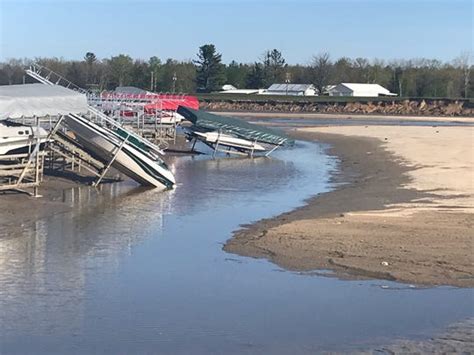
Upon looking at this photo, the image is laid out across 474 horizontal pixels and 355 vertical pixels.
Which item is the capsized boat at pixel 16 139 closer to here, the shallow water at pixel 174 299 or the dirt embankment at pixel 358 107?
the shallow water at pixel 174 299

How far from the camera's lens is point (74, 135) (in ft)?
95.8

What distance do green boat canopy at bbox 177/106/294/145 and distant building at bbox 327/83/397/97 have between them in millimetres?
114012

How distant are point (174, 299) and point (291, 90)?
151m

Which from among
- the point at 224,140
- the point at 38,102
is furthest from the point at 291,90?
the point at 38,102

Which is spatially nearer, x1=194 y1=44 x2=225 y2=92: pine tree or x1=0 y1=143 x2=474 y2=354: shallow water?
x1=0 y1=143 x2=474 y2=354: shallow water

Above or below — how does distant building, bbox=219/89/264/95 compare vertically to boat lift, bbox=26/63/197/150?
above

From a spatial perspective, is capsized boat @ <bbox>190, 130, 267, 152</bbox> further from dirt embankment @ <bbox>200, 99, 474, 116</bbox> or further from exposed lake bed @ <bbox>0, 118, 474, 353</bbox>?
dirt embankment @ <bbox>200, 99, 474, 116</bbox>

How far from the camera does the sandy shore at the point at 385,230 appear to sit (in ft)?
47.7

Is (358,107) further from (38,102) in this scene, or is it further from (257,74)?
(38,102)

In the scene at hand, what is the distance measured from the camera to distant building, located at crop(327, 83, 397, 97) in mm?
158375

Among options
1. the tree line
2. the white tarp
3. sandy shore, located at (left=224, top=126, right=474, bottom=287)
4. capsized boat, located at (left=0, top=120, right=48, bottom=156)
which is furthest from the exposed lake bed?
the tree line

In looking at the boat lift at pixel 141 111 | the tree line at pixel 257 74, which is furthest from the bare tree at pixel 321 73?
the boat lift at pixel 141 111

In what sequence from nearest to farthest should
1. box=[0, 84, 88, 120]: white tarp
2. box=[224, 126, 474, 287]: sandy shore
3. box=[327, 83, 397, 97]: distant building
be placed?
box=[224, 126, 474, 287]: sandy shore, box=[0, 84, 88, 120]: white tarp, box=[327, 83, 397, 97]: distant building

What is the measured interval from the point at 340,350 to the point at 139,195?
1638cm
